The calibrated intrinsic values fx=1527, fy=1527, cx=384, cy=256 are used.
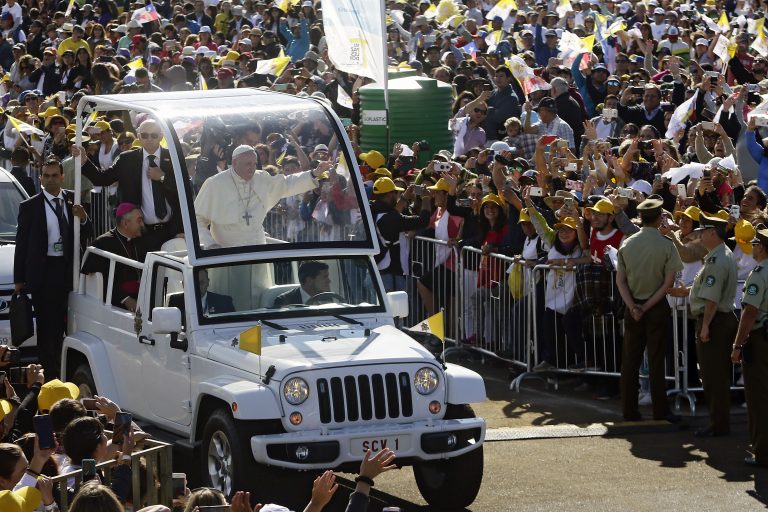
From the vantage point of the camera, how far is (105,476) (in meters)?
7.49

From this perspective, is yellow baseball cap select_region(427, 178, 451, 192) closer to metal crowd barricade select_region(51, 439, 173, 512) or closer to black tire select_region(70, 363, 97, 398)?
black tire select_region(70, 363, 97, 398)

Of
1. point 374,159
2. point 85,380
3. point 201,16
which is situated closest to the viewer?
point 85,380

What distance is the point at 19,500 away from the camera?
5895mm

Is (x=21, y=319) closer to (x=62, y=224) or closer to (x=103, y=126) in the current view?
(x=62, y=224)

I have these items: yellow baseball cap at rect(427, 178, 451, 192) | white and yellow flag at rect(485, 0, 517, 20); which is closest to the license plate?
yellow baseball cap at rect(427, 178, 451, 192)

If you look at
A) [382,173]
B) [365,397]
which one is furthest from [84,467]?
[382,173]

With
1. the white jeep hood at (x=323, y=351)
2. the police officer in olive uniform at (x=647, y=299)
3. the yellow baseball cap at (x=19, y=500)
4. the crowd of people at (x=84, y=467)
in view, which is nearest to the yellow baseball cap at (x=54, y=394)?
the crowd of people at (x=84, y=467)

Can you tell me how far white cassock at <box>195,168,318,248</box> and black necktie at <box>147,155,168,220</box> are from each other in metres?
0.94

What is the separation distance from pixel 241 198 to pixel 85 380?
202 centimetres

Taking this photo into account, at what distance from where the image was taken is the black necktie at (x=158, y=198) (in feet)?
38.7

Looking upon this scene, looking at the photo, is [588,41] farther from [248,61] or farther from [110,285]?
[110,285]

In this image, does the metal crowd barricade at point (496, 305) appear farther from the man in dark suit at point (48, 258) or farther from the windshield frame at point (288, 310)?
the man in dark suit at point (48, 258)

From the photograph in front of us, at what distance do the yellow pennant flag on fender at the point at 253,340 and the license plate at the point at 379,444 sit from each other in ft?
2.82

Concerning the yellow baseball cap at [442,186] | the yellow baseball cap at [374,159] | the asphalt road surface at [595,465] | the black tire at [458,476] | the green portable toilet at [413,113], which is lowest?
the asphalt road surface at [595,465]
